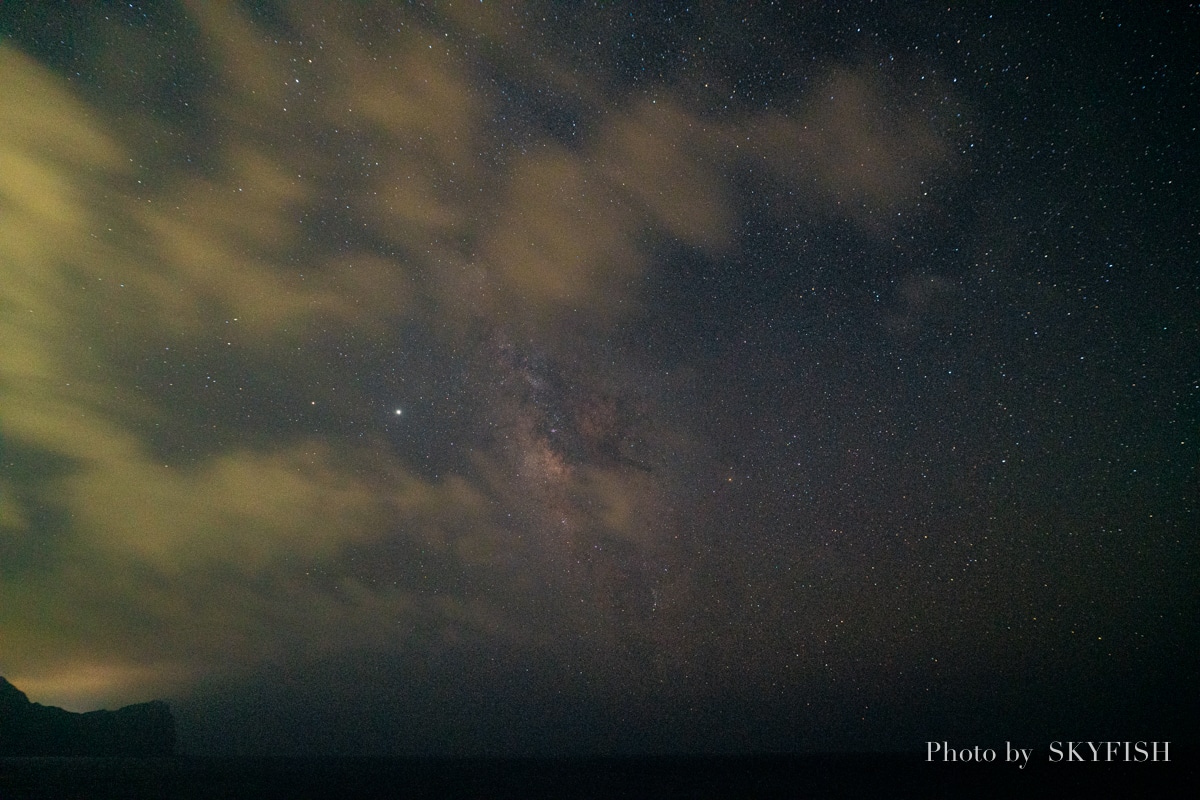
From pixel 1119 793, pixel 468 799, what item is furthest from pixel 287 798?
pixel 1119 793

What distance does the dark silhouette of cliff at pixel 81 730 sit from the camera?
323 ft

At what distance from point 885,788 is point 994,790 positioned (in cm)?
725

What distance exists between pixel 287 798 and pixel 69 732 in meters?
139

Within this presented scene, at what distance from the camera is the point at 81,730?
115 metres

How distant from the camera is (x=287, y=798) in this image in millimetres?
30266

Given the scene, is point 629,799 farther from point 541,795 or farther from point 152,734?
point 152,734

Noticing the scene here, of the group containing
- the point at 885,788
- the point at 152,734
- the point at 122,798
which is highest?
the point at 122,798

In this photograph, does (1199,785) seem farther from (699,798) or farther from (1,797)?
(1,797)

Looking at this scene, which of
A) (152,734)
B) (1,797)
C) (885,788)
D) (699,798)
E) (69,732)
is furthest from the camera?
(152,734)

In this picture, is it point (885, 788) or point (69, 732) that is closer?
point (885, 788)

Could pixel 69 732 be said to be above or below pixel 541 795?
below

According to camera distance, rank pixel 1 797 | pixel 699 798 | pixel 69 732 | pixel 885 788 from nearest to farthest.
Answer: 1. pixel 1 797
2. pixel 699 798
3. pixel 885 788
4. pixel 69 732

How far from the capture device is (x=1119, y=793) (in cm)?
→ 3338

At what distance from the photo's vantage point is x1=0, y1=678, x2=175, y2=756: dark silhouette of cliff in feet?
323
